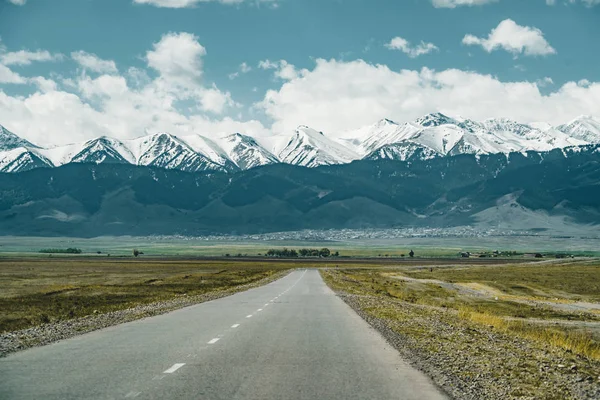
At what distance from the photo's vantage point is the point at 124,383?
11.7m

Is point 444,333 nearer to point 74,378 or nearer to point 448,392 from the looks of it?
point 448,392

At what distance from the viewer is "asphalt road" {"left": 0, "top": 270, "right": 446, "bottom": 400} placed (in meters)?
11.0

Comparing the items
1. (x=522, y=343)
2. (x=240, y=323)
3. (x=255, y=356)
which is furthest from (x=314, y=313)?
(x=255, y=356)

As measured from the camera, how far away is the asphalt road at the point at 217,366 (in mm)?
11047

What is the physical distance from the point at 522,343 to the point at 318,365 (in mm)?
7208

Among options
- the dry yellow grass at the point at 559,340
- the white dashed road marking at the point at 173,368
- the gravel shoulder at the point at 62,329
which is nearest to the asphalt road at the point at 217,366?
the white dashed road marking at the point at 173,368

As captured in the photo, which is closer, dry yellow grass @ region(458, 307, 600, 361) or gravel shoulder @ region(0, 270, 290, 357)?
gravel shoulder @ region(0, 270, 290, 357)

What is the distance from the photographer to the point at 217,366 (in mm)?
13586

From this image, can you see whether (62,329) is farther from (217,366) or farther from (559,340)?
(559,340)

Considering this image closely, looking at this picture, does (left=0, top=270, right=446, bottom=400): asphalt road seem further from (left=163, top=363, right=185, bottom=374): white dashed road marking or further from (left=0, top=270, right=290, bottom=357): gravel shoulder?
(left=0, top=270, right=290, bottom=357): gravel shoulder

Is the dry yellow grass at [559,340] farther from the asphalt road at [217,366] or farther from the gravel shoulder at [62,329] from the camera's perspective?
the gravel shoulder at [62,329]

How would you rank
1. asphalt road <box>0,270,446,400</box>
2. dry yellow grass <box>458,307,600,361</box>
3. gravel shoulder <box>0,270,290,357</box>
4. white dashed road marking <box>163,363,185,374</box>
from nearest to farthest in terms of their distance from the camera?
asphalt road <box>0,270,446,400</box> < white dashed road marking <box>163,363,185,374</box> < gravel shoulder <box>0,270,290,357</box> < dry yellow grass <box>458,307,600,361</box>

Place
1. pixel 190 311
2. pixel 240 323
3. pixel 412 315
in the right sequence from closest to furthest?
pixel 240 323
pixel 412 315
pixel 190 311

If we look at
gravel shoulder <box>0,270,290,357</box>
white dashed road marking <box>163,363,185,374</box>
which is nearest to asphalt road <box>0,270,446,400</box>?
white dashed road marking <box>163,363,185,374</box>
